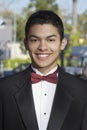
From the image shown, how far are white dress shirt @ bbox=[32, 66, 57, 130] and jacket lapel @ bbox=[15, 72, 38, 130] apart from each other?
0.03 meters

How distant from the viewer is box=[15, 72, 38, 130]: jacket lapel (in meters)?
2.84

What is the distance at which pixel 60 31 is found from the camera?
9.75 ft

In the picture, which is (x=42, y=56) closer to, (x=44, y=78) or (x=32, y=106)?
(x=44, y=78)

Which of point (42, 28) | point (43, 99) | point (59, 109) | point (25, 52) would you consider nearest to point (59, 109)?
point (59, 109)

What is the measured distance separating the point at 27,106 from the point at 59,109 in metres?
0.19

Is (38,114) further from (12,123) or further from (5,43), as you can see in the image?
(5,43)

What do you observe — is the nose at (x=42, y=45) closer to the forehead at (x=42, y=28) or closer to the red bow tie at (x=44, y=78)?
the forehead at (x=42, y=28)

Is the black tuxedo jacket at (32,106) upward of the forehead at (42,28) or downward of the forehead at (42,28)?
downward

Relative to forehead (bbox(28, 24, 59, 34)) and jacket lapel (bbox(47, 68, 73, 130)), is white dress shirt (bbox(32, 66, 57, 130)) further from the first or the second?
forehead (bbox(28, 24, 59, 34))

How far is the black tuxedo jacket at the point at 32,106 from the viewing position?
286 cm

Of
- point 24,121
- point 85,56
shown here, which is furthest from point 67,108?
point 85,56

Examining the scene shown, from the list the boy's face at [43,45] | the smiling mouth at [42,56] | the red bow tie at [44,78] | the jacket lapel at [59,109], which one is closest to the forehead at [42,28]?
the boy's face at [43,45]

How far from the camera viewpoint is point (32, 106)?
2.86 metres

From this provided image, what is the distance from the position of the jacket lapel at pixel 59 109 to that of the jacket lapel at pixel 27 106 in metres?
0.10
